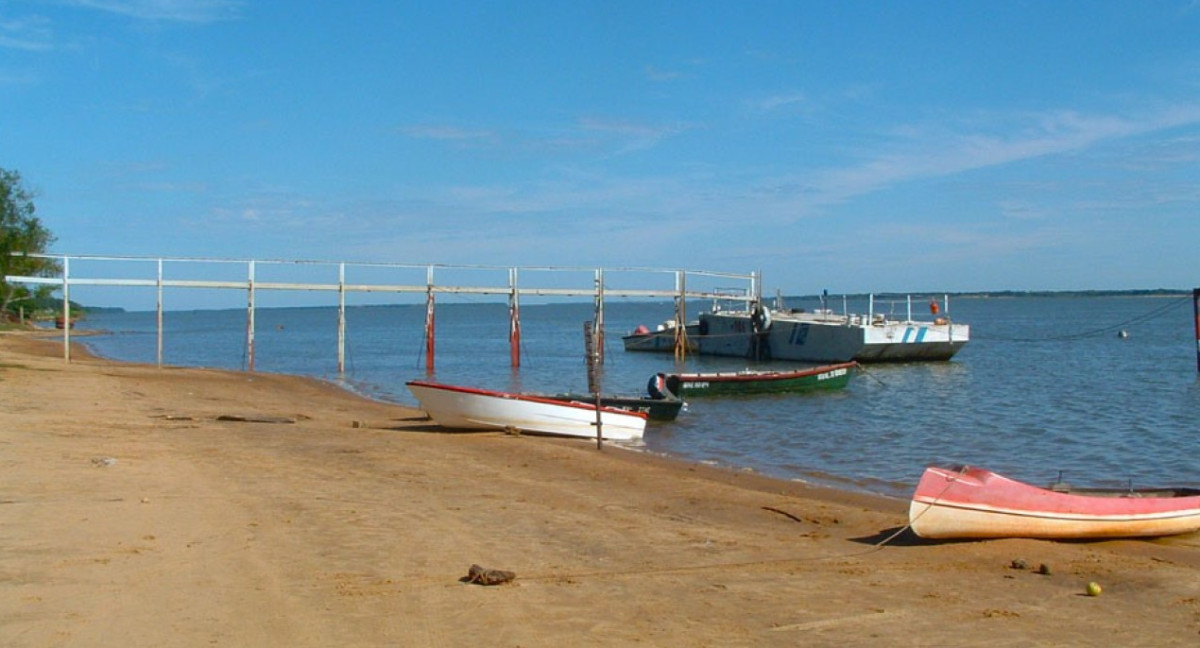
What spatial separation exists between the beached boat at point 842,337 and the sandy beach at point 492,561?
2898 centimetres

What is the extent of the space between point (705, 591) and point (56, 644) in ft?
14.3

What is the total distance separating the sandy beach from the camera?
21.0ft

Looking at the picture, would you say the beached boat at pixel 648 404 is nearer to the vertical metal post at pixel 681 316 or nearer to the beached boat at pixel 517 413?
the beached boat at pixel 517 413

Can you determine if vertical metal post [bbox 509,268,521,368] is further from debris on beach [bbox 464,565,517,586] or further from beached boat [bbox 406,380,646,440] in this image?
debris on beach [bbox 464,565,517,586]

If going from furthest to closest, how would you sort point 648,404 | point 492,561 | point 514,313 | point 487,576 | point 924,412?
1. point 514,313
2. point 924,412
3. point 648,404
4. point 492,561
5. point 487,576

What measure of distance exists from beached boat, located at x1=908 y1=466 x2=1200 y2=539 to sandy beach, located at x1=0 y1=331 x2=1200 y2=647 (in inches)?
7.8

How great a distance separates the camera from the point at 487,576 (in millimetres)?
7375

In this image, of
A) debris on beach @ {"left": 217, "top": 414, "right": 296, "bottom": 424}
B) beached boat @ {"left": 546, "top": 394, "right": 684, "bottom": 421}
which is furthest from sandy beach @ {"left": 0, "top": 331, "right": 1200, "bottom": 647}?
beached boat @ {"left": 546, "top": 394, "right": 684, "bottom": 421}

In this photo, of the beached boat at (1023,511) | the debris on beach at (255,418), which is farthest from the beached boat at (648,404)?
the beached boat at (1023,511)

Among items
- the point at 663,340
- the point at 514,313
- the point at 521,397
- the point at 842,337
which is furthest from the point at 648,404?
the point at 663,340

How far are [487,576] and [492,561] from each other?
0.84 meters

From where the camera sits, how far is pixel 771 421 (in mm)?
23375

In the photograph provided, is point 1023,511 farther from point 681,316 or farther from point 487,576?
point 681,316

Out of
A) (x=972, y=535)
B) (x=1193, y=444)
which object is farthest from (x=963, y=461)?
(x=972, y=535)
